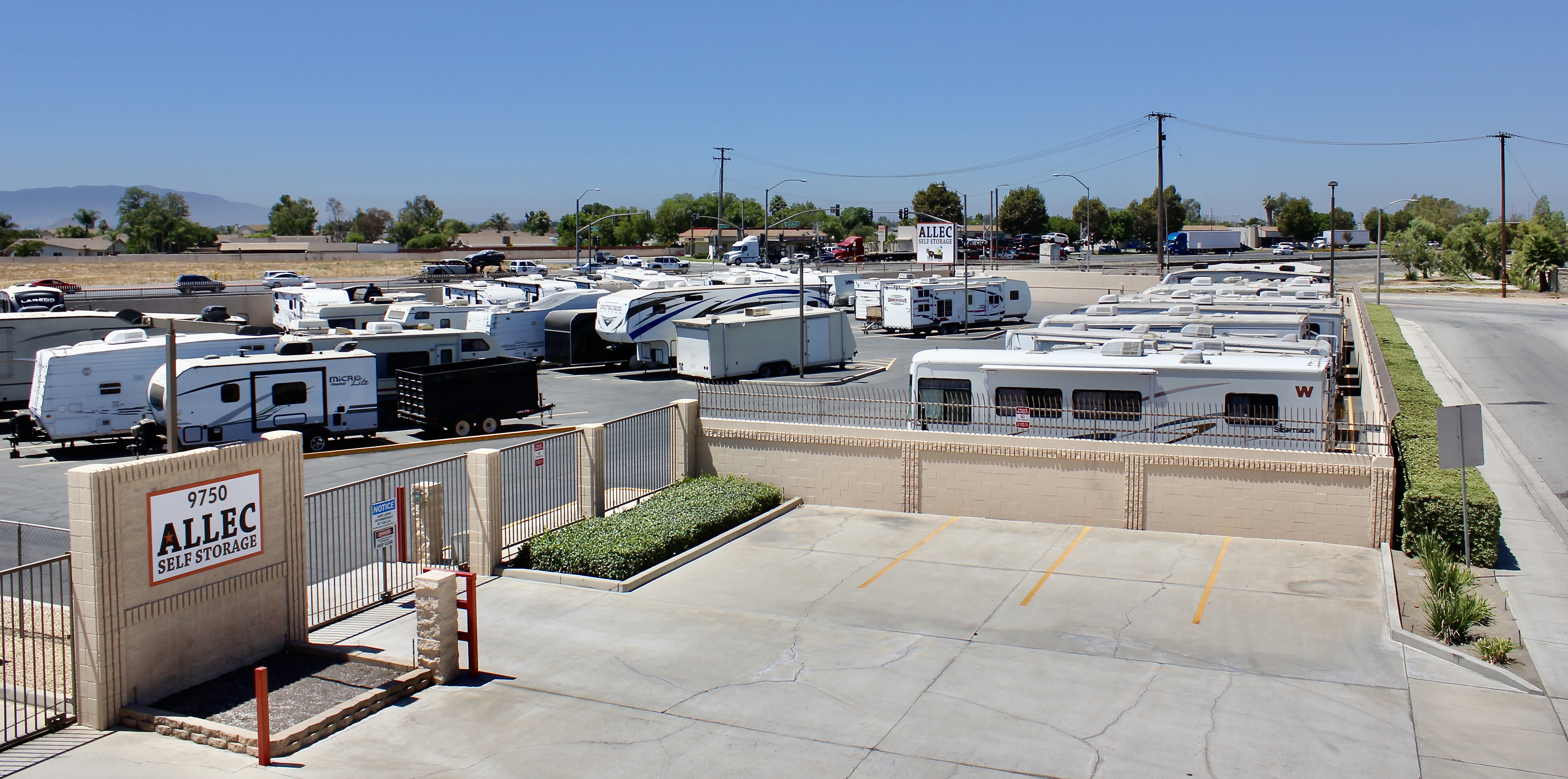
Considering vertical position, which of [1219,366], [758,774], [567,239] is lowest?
[758,774]

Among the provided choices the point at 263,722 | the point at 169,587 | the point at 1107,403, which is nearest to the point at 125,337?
the point at 169,587

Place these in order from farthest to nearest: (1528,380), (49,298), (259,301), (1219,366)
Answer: (259,301), (49,298), (1528,380), (1219,366)

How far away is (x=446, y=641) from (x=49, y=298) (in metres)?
50.5

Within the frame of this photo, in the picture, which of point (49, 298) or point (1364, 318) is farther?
point (49, 298)

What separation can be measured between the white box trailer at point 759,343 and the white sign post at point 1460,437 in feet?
80.6

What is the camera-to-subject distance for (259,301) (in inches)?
2307

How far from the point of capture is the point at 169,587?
1141cm

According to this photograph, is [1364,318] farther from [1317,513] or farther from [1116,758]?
[1116,758]

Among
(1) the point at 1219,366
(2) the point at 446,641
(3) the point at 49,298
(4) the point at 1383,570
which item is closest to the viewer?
(2) the point at 446,641

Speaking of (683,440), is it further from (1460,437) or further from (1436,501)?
(1460,437)

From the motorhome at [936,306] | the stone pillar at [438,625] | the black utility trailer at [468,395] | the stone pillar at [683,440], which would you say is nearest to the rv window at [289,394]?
the black utility trailer at [468,395]

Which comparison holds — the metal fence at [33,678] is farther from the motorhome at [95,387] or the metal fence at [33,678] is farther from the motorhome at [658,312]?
the motorhome at [658,312]

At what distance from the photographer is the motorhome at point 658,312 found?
39.5 m

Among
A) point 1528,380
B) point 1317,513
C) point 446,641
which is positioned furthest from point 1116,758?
point 1528,380
